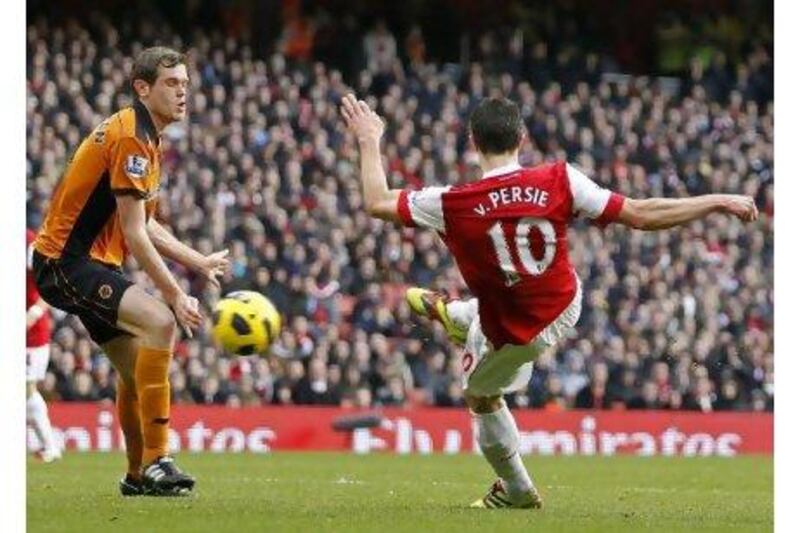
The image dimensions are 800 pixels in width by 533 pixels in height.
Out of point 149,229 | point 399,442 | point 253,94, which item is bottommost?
point 399,442

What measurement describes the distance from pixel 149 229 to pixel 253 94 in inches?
653

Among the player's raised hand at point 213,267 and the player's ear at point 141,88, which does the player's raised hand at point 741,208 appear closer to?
the player's raised hand at point 213,267

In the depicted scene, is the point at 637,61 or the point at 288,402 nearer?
the point at 288,402

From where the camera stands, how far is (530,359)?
992cm

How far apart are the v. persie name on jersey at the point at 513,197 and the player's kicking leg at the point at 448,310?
87cm

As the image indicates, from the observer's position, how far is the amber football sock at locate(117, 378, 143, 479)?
10523mm

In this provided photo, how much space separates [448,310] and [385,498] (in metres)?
1.38

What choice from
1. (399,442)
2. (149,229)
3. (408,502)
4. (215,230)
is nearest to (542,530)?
(408,502)

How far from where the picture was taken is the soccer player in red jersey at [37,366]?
53.0 feet

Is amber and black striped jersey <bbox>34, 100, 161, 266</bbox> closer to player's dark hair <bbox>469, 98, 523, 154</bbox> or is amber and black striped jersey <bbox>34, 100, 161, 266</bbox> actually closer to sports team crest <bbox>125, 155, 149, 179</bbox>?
sports team crest <bbox>125, 155, 149, 179</bbox>

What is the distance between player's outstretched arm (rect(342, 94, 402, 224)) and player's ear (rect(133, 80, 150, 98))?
4.41 feet

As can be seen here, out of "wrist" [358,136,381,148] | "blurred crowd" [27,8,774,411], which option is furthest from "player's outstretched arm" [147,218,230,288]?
"blurred crowd" [27,8,774,411]

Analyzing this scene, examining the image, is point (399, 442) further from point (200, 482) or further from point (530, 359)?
point (530, 359)

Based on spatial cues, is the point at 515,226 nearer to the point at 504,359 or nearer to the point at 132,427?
the point at 504,359
